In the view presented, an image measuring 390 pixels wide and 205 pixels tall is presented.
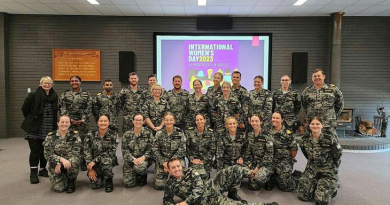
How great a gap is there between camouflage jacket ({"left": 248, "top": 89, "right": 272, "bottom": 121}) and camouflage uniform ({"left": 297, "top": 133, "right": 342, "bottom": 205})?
1.46m

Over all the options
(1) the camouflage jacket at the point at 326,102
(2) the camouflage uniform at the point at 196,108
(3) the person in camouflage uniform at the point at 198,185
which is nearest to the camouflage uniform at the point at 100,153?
(3) the person in camouflage uniform at the point at 198,185

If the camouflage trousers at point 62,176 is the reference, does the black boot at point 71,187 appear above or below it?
below

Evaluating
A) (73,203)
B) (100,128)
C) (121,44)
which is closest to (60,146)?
(100,128)

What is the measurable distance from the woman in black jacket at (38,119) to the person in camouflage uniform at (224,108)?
8.16 ft

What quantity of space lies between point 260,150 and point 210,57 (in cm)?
390

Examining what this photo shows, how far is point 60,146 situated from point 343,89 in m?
6.85

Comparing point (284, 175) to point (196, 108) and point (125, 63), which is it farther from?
point (125, 63)

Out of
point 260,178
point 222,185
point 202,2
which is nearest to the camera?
point 222,185

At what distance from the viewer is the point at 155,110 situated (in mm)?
4195

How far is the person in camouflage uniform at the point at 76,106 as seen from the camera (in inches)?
162

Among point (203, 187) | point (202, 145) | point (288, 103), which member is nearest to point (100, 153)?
point (202, 145)

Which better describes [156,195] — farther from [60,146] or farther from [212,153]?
[60,146]

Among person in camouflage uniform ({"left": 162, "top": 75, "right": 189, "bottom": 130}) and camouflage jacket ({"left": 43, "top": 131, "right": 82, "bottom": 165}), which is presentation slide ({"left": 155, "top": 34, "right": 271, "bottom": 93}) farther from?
camouflage jacket ({"left": 43, "top": 131, "right": 82, "bottom": 165})

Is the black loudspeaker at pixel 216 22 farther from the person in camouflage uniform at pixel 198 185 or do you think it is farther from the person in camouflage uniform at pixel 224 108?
the person in camouflage uniform at pixel 198 185
